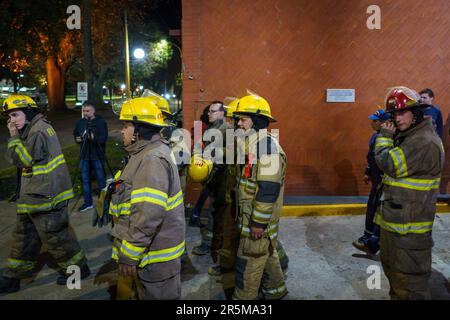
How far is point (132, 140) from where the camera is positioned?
305 cm

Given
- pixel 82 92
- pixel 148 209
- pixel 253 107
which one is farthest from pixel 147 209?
pixel 82 92

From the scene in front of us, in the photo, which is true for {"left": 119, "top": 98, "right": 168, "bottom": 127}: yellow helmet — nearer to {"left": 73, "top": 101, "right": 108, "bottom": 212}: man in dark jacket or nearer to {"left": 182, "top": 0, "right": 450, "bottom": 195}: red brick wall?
{"left": 182, "top": 0, "right": 450, "bottom": 195}: red brick wall

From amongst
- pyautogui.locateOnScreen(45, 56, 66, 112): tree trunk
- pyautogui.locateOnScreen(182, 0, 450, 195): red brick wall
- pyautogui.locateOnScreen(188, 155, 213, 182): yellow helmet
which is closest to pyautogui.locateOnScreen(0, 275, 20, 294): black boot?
pyautogui.locateOnScreen(188, 155, 213, 182): yellow helmet

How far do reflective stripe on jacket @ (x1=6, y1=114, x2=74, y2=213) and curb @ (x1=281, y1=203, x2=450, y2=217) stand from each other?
3787 mm

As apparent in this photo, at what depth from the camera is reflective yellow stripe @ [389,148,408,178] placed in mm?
3391

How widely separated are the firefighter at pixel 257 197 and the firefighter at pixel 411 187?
0.94 meters

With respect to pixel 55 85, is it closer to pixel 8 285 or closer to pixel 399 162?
pixel 8 285

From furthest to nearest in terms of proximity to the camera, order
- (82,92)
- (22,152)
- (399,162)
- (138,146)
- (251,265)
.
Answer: (82,92) → (22,152) → (251,265) → (399,162) → (138,146)

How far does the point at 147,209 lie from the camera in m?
2.77

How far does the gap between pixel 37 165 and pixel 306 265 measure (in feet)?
10.5
